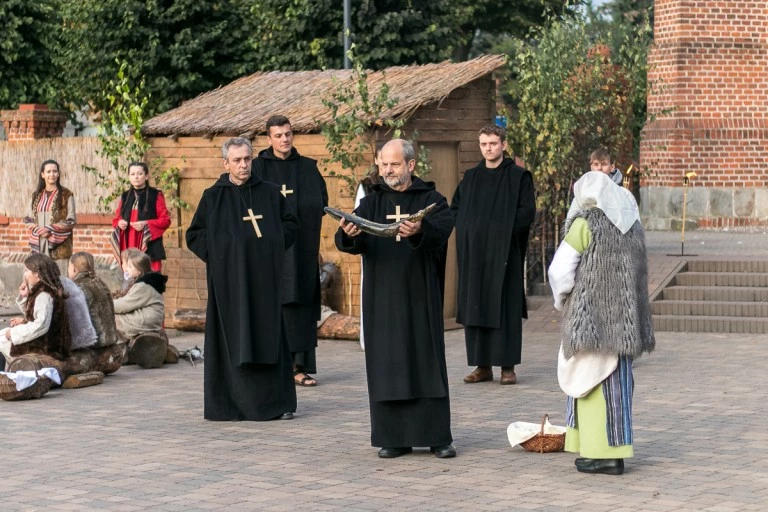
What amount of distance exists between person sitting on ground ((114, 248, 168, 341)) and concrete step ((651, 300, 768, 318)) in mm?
5166

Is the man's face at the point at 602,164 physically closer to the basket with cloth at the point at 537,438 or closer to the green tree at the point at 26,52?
the basket with cloth at the point at 537,438

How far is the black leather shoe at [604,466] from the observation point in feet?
27.1

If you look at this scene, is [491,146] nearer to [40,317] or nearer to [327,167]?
[40,317]

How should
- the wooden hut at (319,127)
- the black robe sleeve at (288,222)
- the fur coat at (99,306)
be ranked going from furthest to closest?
the wooden hut at (319,127)
the fur coat at (99,306)
the black robe sleeve at (288,222)

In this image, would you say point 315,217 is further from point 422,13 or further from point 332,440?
point 422,13

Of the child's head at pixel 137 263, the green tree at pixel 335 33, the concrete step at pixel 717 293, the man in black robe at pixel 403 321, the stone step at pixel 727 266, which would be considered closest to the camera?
the man in black robe at pixel 403 321

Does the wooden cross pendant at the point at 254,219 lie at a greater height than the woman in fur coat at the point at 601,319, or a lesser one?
greater

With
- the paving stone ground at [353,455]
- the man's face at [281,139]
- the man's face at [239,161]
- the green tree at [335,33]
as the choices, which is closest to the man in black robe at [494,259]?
the paving stone ground at [353,455]

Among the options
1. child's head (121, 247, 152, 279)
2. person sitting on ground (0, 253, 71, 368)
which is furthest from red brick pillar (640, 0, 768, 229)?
person sitting on ground (0, 253, 71, 368)

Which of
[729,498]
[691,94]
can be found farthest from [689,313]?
[691,94]

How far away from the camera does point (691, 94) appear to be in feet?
81.5

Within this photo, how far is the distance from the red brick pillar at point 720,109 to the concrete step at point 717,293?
8771mm

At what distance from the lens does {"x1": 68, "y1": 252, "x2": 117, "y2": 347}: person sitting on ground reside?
1223 cm

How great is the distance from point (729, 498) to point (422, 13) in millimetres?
17076
